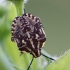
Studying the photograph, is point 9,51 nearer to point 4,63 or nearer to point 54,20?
point 4,63

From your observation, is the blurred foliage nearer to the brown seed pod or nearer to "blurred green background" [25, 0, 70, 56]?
the brown seed pod

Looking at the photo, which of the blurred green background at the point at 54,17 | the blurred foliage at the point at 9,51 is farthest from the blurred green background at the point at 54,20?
the blurred foliage at the point at 9,51

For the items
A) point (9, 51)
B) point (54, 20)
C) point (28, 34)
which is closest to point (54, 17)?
point (54, 20)

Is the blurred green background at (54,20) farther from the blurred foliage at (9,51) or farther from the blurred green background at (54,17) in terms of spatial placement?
the blurred foliage at (9,51)

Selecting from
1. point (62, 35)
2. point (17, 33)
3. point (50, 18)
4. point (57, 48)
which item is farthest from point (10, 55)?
point (50, 18)

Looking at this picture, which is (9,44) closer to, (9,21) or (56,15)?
(9,21)
